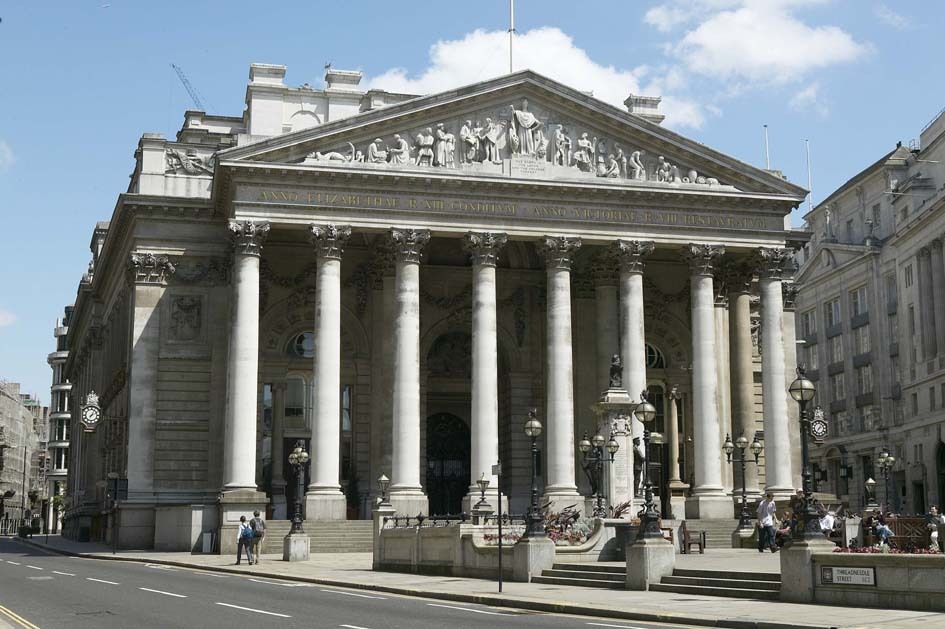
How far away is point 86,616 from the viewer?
78.9 feet

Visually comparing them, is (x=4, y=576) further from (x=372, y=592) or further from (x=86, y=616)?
(x=86, y=616)

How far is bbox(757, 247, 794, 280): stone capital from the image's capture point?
59.8 m

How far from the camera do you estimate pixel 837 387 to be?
107062mm

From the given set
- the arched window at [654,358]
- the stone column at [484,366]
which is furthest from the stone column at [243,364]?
the arched window at [654,358]

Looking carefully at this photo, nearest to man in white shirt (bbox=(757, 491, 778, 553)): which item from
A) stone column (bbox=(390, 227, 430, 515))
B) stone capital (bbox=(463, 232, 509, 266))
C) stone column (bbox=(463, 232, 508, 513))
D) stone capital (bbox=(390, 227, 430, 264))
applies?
stone column (bbox=(463, 232, 508, 513))

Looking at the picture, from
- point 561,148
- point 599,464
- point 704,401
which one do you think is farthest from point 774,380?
point 599,464

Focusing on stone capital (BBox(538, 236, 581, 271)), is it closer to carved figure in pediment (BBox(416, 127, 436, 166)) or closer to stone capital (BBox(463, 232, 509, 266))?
stone capital (BBox(463, 232, 509, 266))

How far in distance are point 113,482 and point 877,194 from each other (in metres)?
67.9

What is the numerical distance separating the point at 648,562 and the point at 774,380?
1171 inches

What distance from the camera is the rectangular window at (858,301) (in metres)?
102

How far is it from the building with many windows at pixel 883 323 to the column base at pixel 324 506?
4337 cm

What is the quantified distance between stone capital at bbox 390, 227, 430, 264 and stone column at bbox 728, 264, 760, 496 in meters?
18.0

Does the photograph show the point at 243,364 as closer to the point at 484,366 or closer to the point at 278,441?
the point at 278,441

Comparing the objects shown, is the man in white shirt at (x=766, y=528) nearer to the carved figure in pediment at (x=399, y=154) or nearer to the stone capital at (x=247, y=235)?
the carved figure in pediment at (x=399, y=154)
